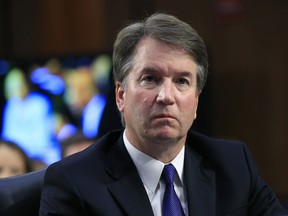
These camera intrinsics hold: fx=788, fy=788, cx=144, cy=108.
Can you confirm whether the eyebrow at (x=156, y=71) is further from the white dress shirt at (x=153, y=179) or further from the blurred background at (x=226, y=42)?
the blurred background at (x=226, y=42)

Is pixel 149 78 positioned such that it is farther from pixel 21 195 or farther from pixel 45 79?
pixel 45 79

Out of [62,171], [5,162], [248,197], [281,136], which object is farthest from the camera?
[281,136]

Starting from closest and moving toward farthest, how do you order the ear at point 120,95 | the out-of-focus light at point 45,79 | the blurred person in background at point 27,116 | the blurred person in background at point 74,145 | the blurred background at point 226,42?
1. the ear at point 120,95
2. the blurred person in background at point 74,145
3. the blurred person in background at point 27,116
4. the out-of-focus light at point 45,79
5. the blurred background at point 226,42

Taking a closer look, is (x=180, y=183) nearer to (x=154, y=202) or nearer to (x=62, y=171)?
(x=154, y=202)

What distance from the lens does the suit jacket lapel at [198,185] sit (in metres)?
2.11

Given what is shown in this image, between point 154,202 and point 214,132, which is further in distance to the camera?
point 214,132

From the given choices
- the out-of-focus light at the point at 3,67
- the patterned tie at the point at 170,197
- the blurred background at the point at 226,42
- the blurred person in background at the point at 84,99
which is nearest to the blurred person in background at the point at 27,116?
the out-of-focus light at the point at 3,67

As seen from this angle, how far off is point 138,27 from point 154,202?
0.47 metres

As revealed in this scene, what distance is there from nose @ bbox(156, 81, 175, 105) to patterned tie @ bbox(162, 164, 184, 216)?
0.65 feet

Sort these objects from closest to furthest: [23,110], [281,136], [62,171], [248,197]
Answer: [62,171]
[248,197]
[23,110]
[281,136]

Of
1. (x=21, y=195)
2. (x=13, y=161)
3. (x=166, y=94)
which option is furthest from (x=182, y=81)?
(x=13, y=161)

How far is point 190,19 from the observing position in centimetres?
629

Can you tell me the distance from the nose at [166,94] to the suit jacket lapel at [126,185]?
0.21 meters

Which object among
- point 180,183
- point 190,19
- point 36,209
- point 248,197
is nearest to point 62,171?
point 36,209
